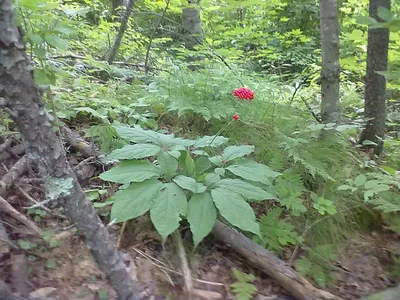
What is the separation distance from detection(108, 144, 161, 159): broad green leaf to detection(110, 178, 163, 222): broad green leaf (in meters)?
0.15

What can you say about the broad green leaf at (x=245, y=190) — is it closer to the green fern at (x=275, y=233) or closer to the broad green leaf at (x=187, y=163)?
the broad green leaf at (x=187, y=163)

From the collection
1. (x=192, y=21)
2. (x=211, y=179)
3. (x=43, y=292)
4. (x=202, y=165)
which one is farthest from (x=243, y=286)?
(x=192, y=21)

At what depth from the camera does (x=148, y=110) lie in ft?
11.0

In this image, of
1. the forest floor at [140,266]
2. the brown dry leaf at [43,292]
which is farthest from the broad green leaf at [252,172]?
the brown dry leaf at [43,292]

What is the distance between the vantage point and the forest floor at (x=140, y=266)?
190 centimetres

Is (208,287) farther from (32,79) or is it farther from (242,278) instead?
(32,79)

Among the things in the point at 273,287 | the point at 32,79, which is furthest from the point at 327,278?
the point at 32,79

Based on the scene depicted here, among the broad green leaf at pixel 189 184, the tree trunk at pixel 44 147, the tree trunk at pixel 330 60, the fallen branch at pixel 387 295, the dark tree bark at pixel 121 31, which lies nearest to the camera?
the tree trunk at pixel 44 147

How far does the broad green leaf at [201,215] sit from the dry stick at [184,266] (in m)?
0.36

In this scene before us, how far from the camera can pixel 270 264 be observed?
2.18m

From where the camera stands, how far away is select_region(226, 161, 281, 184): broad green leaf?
2076 mm

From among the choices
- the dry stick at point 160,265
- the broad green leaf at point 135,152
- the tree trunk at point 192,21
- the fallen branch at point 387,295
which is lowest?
the fallen branch at point 387,295

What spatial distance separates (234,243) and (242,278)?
0.67ft

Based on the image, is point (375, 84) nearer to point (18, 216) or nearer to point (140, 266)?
point (140, 266)
